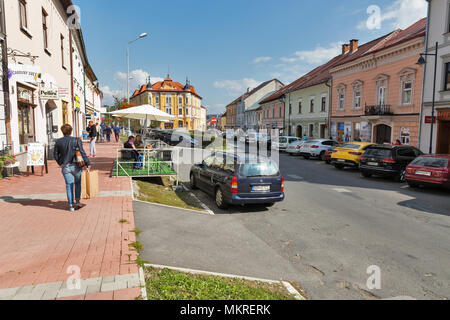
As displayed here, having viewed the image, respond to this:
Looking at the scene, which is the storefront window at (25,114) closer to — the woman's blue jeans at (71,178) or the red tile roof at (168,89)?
the woman's blue jeans at (71,178)

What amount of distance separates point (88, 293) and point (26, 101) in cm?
1113

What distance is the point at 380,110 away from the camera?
23281mm

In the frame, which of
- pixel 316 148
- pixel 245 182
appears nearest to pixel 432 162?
pixel 245 182

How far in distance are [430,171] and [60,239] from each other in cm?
1150

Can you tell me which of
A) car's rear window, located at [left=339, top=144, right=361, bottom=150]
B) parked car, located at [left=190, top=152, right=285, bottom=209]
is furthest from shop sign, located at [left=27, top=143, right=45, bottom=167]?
car's rear window, located at [left=339, top=144, right=361, bottom=150]

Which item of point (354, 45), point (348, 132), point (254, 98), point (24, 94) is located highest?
point (354, 45)

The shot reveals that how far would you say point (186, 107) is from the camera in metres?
98.6

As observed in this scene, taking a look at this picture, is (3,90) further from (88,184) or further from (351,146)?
(351,146)

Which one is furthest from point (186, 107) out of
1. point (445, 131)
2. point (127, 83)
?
point (445, 131)

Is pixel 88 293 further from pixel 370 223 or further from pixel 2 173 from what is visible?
pixel 2 173

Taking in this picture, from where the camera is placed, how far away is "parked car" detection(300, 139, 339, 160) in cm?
2195

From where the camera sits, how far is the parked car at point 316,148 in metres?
22.0

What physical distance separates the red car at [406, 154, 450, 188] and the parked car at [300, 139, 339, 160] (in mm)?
10188

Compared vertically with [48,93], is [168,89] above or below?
above
